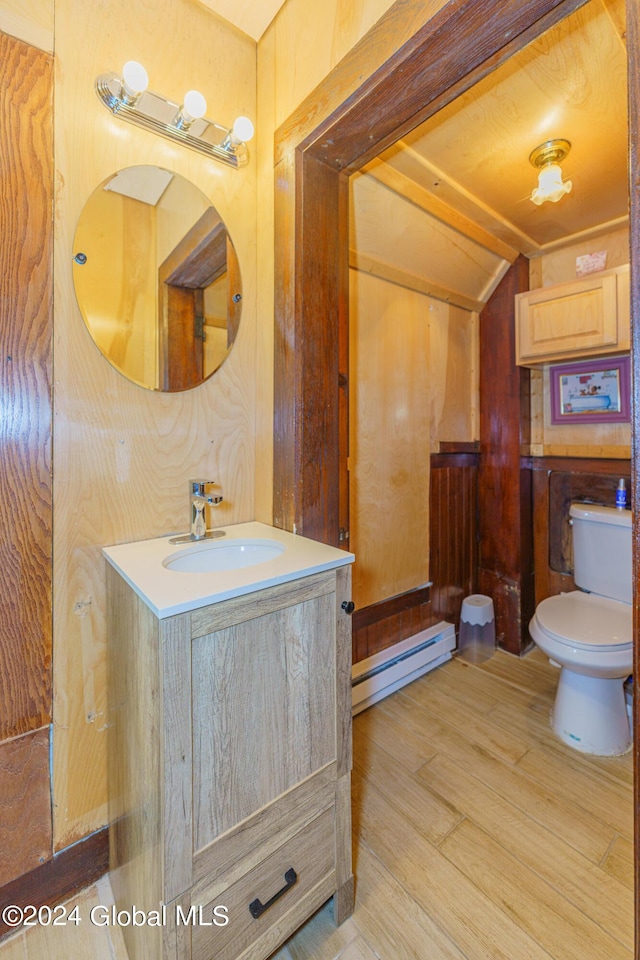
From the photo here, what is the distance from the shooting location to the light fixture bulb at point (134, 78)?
3.33ft

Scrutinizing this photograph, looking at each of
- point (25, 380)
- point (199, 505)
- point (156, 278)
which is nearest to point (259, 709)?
point (199, 505)

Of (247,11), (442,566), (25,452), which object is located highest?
(247,11)

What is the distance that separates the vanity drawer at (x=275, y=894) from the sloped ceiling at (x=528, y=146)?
199 centimetres

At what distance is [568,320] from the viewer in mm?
1935

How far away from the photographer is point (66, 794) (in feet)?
3.46

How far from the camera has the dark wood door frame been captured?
901mm

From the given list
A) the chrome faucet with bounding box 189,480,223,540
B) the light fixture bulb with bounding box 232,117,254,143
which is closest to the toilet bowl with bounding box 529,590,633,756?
the chrome faucet with bounding box 189,480,223,540

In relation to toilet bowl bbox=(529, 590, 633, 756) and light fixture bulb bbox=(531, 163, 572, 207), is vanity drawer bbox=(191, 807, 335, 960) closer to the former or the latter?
toilet bowl bbox=(529, 590, 633, 756)

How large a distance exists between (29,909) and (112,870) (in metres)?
0.19

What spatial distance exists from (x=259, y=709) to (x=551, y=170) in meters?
1.97

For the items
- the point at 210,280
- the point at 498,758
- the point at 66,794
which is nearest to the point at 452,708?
the point at 498,758

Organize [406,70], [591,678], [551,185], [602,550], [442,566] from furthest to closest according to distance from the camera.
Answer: [442,566] → [602,550] → [591,678] → [551,185] → [406,70]

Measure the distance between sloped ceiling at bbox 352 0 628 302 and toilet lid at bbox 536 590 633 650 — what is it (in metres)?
1.66

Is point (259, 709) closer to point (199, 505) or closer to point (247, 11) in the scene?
point (199, 505)
